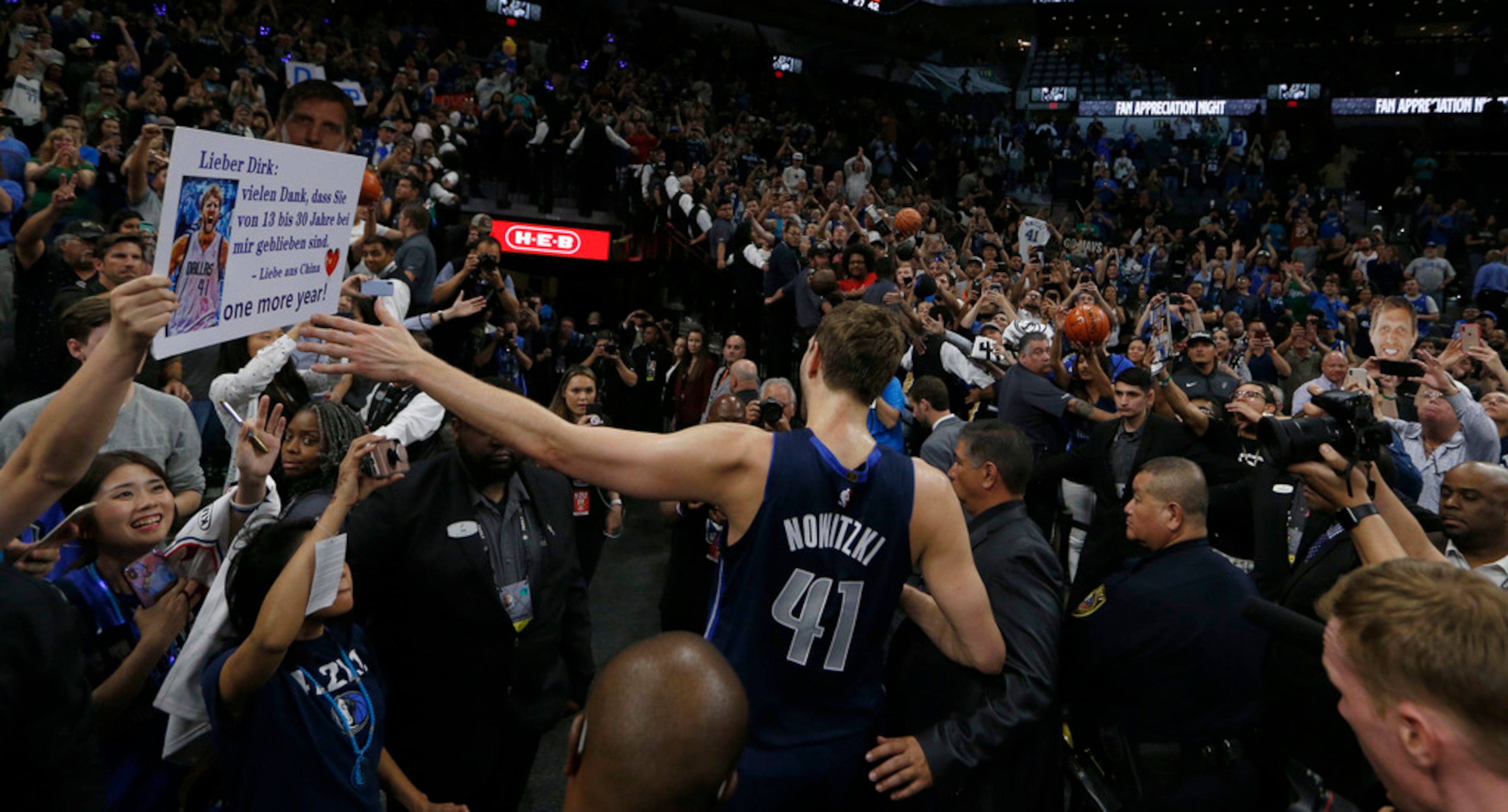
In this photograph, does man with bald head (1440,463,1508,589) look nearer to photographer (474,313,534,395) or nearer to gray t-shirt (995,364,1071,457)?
gray t-shirt (995,364,1071,457)

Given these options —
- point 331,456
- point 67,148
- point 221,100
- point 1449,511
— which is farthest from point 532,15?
point 1449,511

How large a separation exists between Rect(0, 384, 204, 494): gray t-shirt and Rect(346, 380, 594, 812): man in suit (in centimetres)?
119

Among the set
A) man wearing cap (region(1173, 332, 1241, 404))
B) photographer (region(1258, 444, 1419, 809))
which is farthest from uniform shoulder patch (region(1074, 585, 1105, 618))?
man wearing cap (region(1173, 332, 1241, 404))

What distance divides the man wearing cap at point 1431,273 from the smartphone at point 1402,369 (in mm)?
14727

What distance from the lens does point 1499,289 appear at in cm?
1407

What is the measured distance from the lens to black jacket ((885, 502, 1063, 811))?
2656mm

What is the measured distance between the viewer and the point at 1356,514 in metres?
2.34

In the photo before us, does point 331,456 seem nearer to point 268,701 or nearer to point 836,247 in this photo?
point 268,701

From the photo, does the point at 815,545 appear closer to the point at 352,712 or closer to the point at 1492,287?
the point at 352,712

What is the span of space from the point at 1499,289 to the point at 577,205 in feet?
46.0

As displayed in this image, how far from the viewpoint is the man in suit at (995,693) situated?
2.62 metres

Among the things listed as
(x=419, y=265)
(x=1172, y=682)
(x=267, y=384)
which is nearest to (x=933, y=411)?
(x=1172, y=682)

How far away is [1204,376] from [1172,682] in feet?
16.5

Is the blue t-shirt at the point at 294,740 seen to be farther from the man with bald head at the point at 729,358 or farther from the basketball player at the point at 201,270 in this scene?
the man with bald head at the point at 729,358
